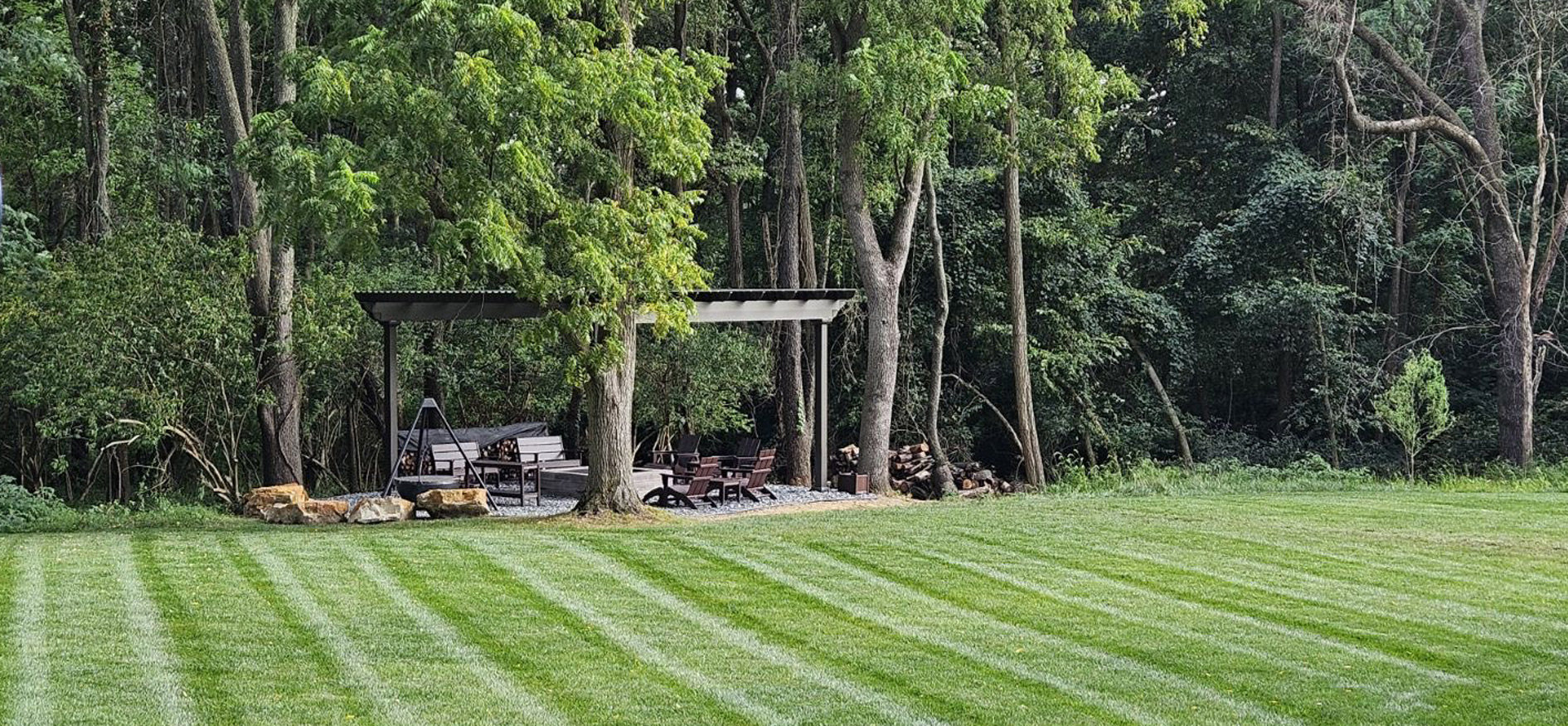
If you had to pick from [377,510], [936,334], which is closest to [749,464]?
[377,510]

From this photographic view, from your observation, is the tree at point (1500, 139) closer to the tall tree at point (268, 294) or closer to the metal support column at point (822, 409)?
the metal support column at point (822, 409)

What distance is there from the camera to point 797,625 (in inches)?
324

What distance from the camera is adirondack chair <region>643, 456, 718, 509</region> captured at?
15.8 metres

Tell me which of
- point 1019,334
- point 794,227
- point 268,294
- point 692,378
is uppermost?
point 794,227

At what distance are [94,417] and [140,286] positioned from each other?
56.3 inches

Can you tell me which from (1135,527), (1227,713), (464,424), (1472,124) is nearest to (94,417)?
(464,424)

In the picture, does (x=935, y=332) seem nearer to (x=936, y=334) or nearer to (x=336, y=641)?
(x=936, y=334)

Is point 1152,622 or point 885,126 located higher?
point 885,126

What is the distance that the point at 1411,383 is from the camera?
725 inches

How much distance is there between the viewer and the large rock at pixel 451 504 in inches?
568

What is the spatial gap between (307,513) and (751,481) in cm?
483

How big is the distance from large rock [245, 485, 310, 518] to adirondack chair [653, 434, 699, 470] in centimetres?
415

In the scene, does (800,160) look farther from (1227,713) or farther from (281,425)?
(1227,713)

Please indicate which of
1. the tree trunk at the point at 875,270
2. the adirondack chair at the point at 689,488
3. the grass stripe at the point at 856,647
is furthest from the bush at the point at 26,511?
the tree trunk at the point at 875,270
